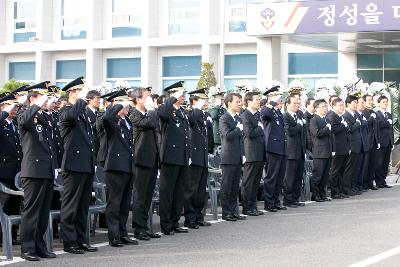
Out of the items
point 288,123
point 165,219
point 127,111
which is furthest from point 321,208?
point 127,111

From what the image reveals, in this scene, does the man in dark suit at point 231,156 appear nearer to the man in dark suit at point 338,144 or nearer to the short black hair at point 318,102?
the short black hair at point 318,102

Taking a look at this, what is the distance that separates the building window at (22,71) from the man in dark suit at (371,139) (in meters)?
25.9

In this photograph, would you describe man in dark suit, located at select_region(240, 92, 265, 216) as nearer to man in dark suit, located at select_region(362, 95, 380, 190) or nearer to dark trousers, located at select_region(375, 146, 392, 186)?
man in dark suit, located at select_region(362, 95, 380, 190)

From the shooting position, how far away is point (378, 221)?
42.0 feet

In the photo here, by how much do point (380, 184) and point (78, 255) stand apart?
413 inches

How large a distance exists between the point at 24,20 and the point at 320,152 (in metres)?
28.2

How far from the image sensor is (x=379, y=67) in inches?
1256

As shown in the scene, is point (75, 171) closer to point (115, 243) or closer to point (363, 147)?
point (115, 243)

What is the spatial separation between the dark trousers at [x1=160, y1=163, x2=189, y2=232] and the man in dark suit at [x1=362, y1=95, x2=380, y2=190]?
729 cm

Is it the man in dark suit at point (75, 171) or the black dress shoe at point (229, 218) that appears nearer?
the man in dark suit at point (75, 171)

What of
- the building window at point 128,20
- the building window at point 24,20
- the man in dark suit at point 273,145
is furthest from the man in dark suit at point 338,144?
the building window at point 24,20

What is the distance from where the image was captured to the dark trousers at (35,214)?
31.7ft

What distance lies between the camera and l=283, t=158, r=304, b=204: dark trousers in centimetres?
1534

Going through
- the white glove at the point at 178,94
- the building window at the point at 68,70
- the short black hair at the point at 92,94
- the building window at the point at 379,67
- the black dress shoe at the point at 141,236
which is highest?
the building window at the point at 68,70
